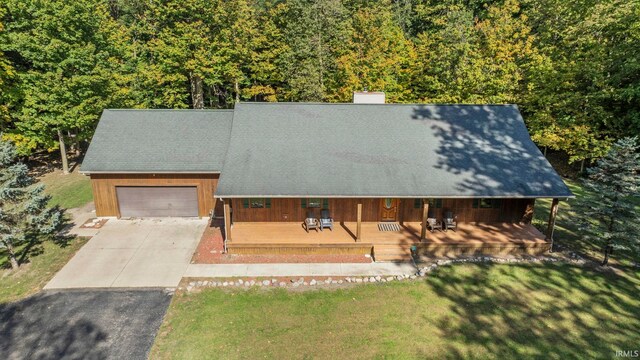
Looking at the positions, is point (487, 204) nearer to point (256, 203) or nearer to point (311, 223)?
point (311, 223)

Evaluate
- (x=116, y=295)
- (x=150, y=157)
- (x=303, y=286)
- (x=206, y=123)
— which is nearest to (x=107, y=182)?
(x=150, y=157)

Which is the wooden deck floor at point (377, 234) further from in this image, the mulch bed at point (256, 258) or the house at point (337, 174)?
the mulch bed at point (256, 258)

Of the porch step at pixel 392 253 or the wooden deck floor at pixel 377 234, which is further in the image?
the wooden deck floor at pixel 377 234

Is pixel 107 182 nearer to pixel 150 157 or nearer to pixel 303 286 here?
pixel 150 157

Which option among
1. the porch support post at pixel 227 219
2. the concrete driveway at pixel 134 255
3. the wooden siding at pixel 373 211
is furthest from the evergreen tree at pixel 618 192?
the concrete driveway at pixel 134 255

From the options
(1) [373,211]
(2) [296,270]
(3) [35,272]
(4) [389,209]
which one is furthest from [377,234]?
(3) [35,272]

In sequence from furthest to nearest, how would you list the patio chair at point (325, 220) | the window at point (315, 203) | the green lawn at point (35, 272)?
the window at point (315, 203) < the patio chair at point (325, 220) < the green lawn at point (35, 272)

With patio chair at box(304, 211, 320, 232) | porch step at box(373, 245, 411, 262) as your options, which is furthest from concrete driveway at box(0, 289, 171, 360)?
porch step at box(373, 245, 411, 262)
